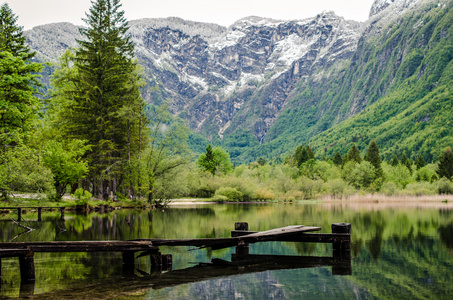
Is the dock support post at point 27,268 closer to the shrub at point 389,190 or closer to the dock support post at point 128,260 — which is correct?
the dock support post at point 128,260

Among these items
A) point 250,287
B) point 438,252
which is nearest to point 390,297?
point 250,287

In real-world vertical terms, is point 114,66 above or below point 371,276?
above

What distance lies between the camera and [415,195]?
239 feet

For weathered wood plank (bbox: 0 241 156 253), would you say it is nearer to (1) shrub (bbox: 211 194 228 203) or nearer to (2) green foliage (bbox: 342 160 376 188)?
(1) shrub (bbox: 211 194 228 203)

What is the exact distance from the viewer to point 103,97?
166ft

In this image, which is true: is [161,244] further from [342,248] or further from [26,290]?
[342,248]

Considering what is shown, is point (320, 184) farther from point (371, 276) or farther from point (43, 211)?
point (371, 276)

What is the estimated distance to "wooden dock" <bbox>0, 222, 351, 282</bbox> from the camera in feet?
39.5

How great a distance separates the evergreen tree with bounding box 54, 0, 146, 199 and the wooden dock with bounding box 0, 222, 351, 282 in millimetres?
35198

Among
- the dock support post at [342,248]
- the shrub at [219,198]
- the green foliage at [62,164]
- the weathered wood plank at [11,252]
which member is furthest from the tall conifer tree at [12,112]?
the shrub at [219,198]

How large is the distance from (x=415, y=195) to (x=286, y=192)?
85.0 ft

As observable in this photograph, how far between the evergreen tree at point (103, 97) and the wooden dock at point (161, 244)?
3520 cm

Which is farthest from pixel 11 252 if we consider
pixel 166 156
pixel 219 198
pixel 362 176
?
pixel 362 176

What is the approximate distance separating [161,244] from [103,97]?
3994cm
